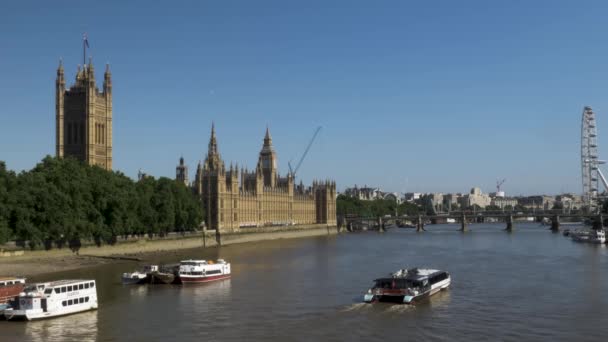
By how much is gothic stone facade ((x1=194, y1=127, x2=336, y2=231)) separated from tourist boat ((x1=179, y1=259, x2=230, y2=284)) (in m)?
55.5

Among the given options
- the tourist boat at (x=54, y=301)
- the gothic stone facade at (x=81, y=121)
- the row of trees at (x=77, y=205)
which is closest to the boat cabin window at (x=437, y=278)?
the tourist boat at (x=54, y=301)

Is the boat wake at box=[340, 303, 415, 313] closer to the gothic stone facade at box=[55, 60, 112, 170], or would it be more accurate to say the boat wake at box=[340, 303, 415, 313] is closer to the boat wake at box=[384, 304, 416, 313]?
the boat wake at box=[384, 304, 416, 313]

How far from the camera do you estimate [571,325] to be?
36594 mm

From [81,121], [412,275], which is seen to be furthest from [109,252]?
[81,121]

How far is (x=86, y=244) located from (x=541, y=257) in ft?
145

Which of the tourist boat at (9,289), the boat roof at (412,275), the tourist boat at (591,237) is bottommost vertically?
the tourist boat at (591,237)

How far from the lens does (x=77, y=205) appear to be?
68.3m

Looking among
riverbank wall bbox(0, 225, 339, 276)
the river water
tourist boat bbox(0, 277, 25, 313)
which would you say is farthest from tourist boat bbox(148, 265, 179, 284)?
tourist boat bbox(0, 277, 25, 313)

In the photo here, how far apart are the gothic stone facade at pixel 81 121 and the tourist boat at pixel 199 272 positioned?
61.4 metres

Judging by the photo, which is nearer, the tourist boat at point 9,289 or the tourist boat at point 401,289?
the tourist boat at point 9,289

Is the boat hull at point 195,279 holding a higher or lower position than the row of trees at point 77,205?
lower

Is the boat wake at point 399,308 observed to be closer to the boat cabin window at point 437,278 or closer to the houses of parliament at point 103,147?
the boat cabin window at point 437,278

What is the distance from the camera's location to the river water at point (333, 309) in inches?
1355

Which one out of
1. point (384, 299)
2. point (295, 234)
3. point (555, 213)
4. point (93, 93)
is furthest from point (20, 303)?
point (555, 213)
